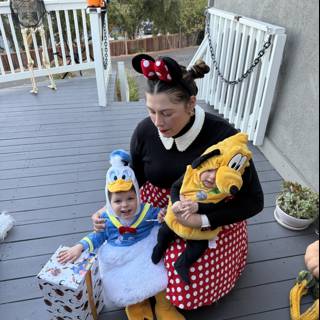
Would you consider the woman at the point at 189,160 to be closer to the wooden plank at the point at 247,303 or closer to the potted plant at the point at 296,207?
the wooden plank at the point at 247,303

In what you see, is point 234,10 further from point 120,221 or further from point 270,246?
point 120,221

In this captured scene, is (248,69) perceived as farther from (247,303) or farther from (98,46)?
(247,303)

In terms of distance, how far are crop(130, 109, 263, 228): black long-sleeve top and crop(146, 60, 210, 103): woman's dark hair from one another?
194 millimetres

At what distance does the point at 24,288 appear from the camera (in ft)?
5.26

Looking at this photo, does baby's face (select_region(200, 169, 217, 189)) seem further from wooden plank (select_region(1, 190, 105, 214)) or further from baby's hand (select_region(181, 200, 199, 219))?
wooden plank (select_region(1, 190, 105, 214))

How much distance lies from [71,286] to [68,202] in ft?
3.58

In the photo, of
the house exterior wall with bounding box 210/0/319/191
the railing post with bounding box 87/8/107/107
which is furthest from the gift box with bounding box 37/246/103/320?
the railing post with bounding box 87/8/107/107

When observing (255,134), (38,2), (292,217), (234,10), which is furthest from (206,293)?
(38,2)

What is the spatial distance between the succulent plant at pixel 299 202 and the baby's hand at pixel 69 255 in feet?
4.20

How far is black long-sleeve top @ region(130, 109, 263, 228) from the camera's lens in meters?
1.26

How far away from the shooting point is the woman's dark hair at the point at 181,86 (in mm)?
1233

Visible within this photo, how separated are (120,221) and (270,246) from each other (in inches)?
38.0

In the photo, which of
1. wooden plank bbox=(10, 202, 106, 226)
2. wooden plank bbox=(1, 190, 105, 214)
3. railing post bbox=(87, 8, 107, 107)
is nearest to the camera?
wooden plank bbox=(10, 202, 106, 226)

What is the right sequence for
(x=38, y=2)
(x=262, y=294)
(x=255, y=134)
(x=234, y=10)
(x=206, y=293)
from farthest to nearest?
(x=38, y=2) → (x=234, y=10) → (x=255, y=134) → (x=262, y=294) → (x=206, y=293)
